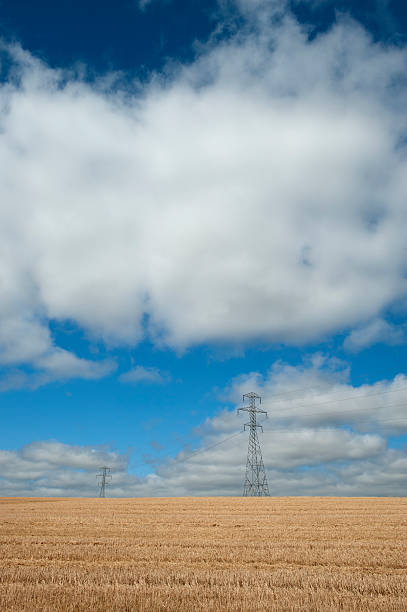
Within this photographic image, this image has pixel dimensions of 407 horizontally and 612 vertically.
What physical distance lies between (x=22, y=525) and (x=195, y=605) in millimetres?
22308

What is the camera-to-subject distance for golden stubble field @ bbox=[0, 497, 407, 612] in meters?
9.61

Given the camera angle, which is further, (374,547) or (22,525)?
(22,525)

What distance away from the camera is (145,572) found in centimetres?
1255

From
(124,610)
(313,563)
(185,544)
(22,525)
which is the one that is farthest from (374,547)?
(22,525)

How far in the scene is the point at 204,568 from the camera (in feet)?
45.8

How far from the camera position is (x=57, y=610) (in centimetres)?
902

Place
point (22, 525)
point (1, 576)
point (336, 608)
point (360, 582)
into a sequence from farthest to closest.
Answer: point (22, 525) < point (1, 576) < point (360, 582) < point (336, 608)

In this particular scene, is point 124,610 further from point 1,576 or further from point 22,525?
point 22,525

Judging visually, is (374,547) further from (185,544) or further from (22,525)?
(22,525)

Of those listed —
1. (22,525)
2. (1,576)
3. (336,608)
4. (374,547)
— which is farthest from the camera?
(22,525)

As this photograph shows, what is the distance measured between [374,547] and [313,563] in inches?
186

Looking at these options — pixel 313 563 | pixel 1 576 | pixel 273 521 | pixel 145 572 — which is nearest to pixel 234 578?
pixel 145 572

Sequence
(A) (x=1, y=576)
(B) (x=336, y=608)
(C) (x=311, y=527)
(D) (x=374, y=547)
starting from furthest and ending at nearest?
(C) (x=311, y=527)
(D) (x=374, y=547)
(A) (x=1, y=576)
(B) (x=336, y=608)

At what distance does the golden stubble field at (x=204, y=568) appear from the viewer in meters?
9.61
